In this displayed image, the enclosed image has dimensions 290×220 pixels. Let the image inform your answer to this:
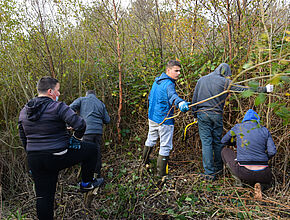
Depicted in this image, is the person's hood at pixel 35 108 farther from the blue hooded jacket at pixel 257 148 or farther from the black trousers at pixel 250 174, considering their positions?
the black trousers at pixel 250 174

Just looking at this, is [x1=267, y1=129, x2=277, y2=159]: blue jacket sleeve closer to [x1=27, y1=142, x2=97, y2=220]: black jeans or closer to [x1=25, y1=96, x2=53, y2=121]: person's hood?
[x1=27, y1=142, x2=97, y2=220]: black jeans

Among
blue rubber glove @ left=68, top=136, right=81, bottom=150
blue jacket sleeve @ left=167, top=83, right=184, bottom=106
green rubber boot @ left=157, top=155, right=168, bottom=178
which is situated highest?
blue jacket sleeve @ left=167, top=83, right=184, bottom=106

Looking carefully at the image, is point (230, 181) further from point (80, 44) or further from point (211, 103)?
point (80, 44)

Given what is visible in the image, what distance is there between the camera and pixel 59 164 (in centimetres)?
223

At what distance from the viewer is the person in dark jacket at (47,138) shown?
2129 mm

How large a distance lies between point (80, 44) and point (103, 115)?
88.7 inches

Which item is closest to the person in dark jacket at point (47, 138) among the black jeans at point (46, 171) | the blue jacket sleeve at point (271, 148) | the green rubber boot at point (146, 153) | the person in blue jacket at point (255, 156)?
the black jeans at point (46, 171)

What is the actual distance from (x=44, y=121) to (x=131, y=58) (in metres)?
3.92

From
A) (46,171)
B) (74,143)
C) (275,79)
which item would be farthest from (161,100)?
(275,79)

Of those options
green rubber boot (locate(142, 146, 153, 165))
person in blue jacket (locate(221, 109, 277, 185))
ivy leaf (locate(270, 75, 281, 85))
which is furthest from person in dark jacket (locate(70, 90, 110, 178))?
ivy leaf (locate(270, 75, 281, 85))

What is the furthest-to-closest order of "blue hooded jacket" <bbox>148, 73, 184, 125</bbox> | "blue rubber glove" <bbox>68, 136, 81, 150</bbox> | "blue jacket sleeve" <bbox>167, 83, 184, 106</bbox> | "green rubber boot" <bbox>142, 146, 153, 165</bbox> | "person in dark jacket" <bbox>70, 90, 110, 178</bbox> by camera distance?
"green rubber boot" <bbox>142, 146, 153, 165</bbox>
"person in dark jacket" <bbox>70, 90, 110, 178</bbox>
"blue hooded jacket" <bbox>148, 73, 184, 125</bbox>
"blue jacket sleeve" <bbox>167, 83, 184, 106</bbox>
"blue rubber glove" <bbox>68, 136, 81, 150</bbox>

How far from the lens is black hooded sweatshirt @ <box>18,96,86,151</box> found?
6.93ft

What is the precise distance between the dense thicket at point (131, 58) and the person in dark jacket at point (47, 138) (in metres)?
1.09

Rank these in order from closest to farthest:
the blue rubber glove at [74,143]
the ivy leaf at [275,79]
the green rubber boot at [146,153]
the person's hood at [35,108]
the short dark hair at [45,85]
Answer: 1. the ivy leaf at [275,79]
2. the person's hood at [35,108]
3. the short dark hair at [45,85]
4. the blue rubber glove at [74,143]
5. the green rubber boot at [146,153]
